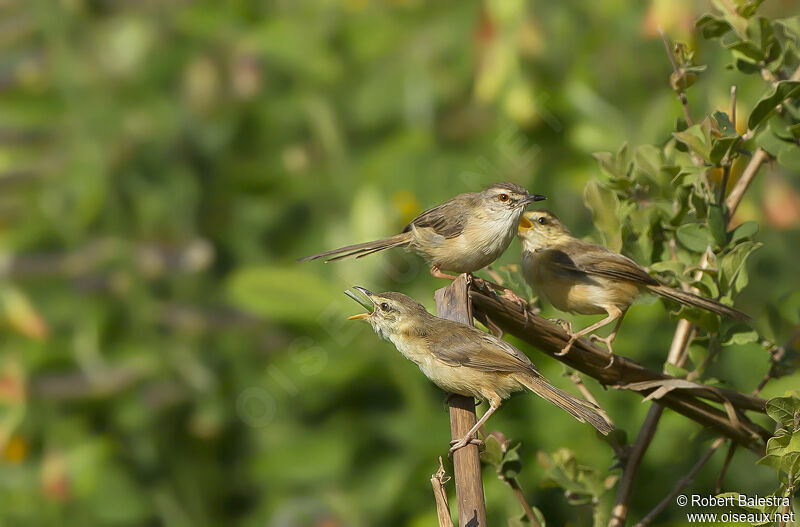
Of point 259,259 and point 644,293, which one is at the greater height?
point 644,293

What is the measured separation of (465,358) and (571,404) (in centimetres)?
26

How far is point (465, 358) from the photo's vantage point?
2.04 m

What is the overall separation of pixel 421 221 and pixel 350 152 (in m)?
1.90

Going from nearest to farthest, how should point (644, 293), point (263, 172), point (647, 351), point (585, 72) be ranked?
point (644, 293), point (647, 351), point (585, 72), point (263, 172)

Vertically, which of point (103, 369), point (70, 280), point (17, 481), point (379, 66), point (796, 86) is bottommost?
point (17, 481)

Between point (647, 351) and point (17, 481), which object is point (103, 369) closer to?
point (17, 481)

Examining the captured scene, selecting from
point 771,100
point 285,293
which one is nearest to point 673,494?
point 771,100

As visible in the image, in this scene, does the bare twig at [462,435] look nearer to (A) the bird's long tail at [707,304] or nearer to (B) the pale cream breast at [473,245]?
(A) the bird's long tail at [707,304]

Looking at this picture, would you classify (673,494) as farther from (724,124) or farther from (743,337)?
(724,124)

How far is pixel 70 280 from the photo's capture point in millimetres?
5000

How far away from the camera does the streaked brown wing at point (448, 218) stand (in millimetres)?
2909

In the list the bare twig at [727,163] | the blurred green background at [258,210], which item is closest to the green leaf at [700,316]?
the bare twig at [727,163]

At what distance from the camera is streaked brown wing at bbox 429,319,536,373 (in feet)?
6.59

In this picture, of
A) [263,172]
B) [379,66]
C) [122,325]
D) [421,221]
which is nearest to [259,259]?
[263,172]
